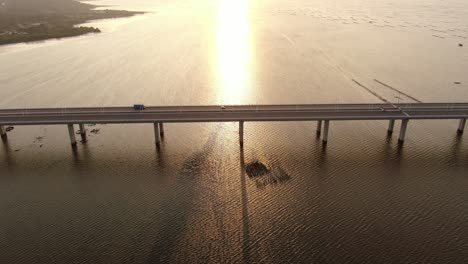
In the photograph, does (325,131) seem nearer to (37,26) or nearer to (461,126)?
(461,126)

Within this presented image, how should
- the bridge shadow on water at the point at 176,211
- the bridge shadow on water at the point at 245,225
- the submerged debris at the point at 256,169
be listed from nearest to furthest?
the bridge shadow on water at the point at 245,225 → the bridge shadow on water at the point at 176,211 → the submerged debris at the point at 256,169

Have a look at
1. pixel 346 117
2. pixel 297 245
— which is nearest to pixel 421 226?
pixel 297 245

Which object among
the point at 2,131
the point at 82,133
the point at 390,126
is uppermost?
the point at 390,126

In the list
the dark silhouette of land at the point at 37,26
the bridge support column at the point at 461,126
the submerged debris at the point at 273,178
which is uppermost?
the dark silhouette of land at the point at 37,26

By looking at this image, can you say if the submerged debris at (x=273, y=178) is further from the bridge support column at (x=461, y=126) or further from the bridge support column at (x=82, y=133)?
the bridge support column at (x=461, y=126)

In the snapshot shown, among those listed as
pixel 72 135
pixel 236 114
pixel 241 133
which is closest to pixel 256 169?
pixel 241 133

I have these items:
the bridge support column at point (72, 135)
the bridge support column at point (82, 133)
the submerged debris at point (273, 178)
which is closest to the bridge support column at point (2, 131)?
the bridge support column at point (72, 135)

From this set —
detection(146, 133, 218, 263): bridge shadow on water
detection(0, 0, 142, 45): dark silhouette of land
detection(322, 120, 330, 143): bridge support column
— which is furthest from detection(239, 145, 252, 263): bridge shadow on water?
detection(0, 0, 142, 45): dark silhouette of land

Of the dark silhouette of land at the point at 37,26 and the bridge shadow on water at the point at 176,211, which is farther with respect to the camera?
the dark silhouette of land at the point at 37,26
